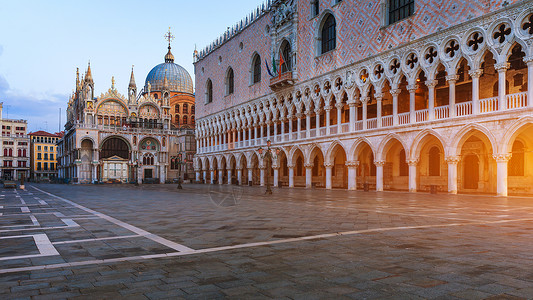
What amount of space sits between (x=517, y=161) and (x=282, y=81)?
2009 cm

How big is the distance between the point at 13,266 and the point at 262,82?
126 feet

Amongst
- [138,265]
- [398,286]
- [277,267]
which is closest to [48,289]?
[138,265]

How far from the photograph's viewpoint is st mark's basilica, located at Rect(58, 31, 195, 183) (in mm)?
61656

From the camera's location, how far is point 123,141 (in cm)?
6500

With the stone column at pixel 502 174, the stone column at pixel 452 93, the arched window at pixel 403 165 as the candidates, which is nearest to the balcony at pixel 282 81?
the arched window at pixel 403 165

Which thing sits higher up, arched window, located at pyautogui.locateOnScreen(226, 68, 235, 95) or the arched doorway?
arched window, located at pyautogui.locateOnScreen(226, 68, 235, 95)

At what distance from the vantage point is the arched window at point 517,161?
24422mm

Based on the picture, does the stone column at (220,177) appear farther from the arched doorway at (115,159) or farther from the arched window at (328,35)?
the arched window at (328,35)

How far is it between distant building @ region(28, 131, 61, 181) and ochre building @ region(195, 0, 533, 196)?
7840cm

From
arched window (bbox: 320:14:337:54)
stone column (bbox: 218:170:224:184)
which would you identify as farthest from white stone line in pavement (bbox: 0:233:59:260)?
stone column (bbox: 218:170:224:184)

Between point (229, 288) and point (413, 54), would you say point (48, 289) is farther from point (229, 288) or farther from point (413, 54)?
point (413, 54)

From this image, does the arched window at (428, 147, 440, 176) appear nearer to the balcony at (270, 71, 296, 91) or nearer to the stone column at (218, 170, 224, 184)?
the balcony at (270, 71, 296, 91)

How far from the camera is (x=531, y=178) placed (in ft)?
77.9

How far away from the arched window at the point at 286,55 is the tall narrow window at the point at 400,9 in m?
12.5
